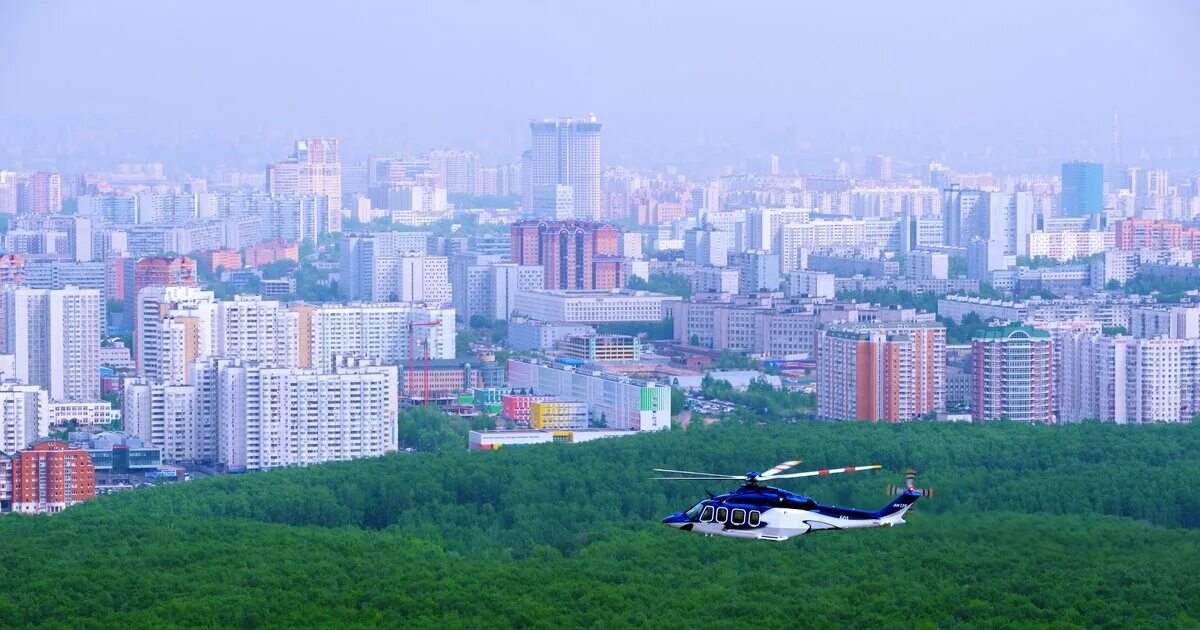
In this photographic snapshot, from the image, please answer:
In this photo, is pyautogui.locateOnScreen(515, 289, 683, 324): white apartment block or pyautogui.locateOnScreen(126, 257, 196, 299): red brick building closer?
pyautogui.locateOnScreen(126, 257, 196, 299): red brick building

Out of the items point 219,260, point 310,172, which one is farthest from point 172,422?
point 310,172

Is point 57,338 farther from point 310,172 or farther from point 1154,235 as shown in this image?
point 310,172

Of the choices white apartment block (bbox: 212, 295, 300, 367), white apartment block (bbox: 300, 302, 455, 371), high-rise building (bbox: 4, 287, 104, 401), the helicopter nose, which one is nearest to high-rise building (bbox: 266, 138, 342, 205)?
white apartment block (bbox: 300, 302, 455, 371)

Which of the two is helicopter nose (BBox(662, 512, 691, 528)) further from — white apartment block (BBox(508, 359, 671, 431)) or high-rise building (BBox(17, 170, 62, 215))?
high-rise building (BBox(17, 170, 62, 215))

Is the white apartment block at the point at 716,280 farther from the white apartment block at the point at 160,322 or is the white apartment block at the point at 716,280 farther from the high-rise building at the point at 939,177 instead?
the white apartment block at the point at 160,322

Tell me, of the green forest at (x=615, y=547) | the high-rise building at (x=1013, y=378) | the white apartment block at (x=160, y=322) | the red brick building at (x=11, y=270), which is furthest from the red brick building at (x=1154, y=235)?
the green forest at (x=615, y=547)

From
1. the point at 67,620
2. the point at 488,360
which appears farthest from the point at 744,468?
the point at 488,360

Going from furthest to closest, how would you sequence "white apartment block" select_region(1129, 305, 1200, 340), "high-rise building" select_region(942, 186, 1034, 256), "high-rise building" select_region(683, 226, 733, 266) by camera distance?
"high-rise building" select_region(942, 186, 1034, 256), "high-rise building" select_region(683, 226, 733, 266), "white apartment block" select_region(1129, 305, 1200, 340)

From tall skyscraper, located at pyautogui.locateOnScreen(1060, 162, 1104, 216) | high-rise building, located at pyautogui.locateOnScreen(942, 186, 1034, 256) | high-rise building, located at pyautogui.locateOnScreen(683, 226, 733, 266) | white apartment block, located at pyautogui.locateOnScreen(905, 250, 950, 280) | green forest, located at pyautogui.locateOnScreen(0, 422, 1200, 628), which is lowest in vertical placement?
green forest, located at pyautogui.locateOnScreen(0, 422, 1200, 628)
